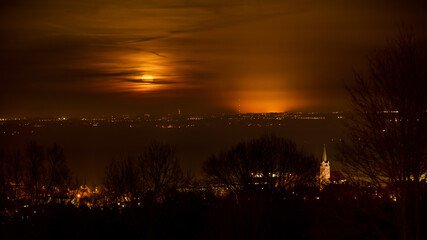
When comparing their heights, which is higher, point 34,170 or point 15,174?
point 34,170

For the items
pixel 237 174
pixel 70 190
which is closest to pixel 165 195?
pixel 237 174

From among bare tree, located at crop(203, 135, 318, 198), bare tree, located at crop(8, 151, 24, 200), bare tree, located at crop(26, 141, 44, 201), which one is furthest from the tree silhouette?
bare tree, located at crop(203, 135, 318, 198)

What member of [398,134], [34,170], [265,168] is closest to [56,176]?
[34,170]

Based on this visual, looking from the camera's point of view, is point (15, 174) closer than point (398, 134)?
No

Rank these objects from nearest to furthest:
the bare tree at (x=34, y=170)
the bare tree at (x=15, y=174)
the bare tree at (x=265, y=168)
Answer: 1. the bare tree at (x=265, y=168)
2. the bare tree at (x=34, y=170)
3. the bare tree at (x=15, y=174)

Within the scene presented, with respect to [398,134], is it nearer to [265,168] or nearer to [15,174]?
[265,168]

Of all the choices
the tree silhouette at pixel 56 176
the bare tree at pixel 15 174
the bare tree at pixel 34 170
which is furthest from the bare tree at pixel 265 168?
the bare tree at pixel 15 174

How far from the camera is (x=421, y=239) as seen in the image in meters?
7.07

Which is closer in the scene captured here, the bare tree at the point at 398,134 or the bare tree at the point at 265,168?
the bare tree at the point at 398,134

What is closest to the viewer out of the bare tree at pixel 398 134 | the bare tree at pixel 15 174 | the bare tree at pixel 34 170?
the bare tree at pixel 398 134

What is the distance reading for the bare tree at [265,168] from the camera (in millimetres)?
18750

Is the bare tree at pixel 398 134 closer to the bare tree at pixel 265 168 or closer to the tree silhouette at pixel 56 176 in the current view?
the bare tree at pixel 265 168

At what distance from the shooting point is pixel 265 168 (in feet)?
62.6

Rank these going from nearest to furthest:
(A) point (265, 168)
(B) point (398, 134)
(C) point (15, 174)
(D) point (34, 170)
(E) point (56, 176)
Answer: (B) point (398, 134) < (A) point (265, 168) < (C) point (15, 174) < (D) point (34, 170) < (E) point (56, 176)
